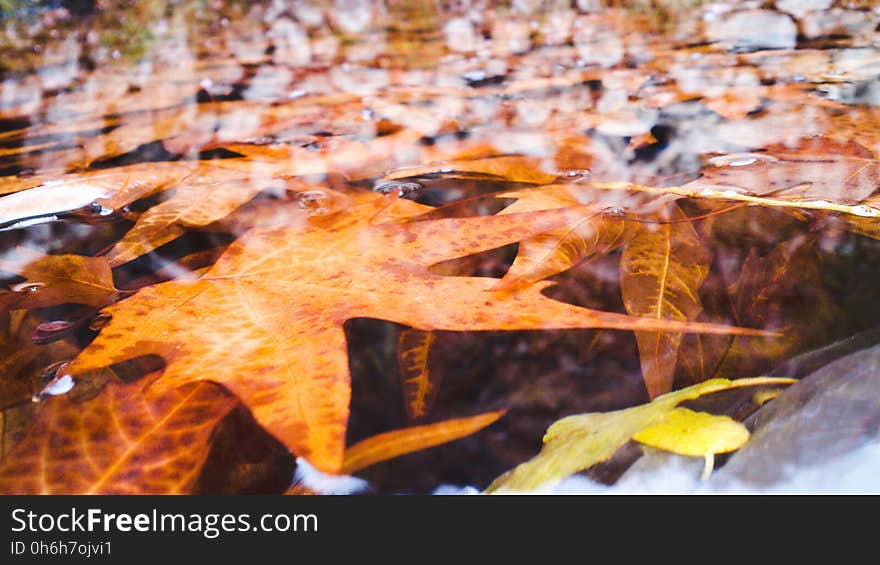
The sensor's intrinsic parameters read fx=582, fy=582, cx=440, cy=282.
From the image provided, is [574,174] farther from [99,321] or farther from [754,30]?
[754,30]

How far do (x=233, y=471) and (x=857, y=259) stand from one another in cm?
56

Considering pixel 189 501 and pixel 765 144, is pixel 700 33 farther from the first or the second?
pixel 189 501

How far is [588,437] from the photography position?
38 cm

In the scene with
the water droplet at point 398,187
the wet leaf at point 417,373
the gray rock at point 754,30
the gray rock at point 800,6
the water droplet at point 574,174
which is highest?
the gray rock at point 800,6

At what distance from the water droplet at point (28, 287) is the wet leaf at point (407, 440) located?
400 millimetres

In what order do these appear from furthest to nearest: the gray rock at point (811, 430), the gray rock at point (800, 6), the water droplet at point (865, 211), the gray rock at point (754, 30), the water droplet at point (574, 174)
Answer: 1. the gray rock at point (800, 6)
2. the gray rock at point (754, 30)
3. the water droplet at point (574, 174)
4. the water droplet at point (865, 211)
5. the gray rock at point (811, 430)

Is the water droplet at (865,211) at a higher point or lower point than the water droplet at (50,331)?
lower

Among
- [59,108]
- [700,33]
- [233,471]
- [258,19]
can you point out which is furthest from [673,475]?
[258,19]

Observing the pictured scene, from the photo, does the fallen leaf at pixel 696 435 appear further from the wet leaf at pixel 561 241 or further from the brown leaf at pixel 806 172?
the brown leaf at pixel 806 172

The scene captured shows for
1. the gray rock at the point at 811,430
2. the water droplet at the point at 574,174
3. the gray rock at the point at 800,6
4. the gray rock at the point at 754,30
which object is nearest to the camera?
the gray rock at the point at 811,430

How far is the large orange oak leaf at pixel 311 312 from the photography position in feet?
1.33

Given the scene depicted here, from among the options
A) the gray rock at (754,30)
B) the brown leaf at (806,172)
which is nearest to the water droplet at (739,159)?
the brown leaf at (806,172)

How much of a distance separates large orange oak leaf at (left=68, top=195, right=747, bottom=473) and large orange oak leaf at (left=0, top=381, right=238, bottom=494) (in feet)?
0.07

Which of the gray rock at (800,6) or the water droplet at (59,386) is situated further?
the gray rock at (800,6)
